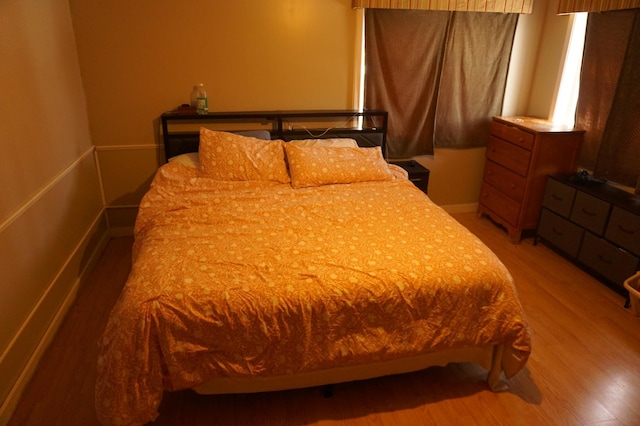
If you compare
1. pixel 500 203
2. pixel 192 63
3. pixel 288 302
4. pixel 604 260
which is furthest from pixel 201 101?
pixel 604 260

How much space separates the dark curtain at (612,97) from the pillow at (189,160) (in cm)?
289

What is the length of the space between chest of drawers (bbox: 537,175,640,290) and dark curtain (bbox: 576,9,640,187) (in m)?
0.20

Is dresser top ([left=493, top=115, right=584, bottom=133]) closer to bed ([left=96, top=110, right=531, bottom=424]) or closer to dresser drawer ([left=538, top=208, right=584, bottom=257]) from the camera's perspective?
dresser drawer ([left=538, top=208, right=584, bottom=257])

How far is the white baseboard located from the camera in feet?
5.86

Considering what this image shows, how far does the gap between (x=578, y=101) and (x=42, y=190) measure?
12.2ft

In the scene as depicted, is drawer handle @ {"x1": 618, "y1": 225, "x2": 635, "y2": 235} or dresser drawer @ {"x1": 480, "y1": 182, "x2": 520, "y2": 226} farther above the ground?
drawer handle @ {"x1": 618, "y1": 225, "x2": 635, "y2": 235}

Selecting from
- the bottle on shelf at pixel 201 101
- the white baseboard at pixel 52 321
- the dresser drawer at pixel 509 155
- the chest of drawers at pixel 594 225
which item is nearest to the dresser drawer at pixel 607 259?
the chest of drawers at pixel 594 225

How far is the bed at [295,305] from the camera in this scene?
1520 mm

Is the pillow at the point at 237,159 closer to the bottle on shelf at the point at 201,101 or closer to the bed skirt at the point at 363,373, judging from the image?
the bottle on shelf at the point at 201,101

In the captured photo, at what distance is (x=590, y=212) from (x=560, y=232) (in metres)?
0.32

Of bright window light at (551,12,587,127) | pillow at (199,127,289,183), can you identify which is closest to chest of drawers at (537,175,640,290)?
bright window light at (551,12,587,127)

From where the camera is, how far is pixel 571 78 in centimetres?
340

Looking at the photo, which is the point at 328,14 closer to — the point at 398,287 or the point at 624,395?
the point at 398,287

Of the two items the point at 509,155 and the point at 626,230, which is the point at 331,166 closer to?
the point at 509,155
